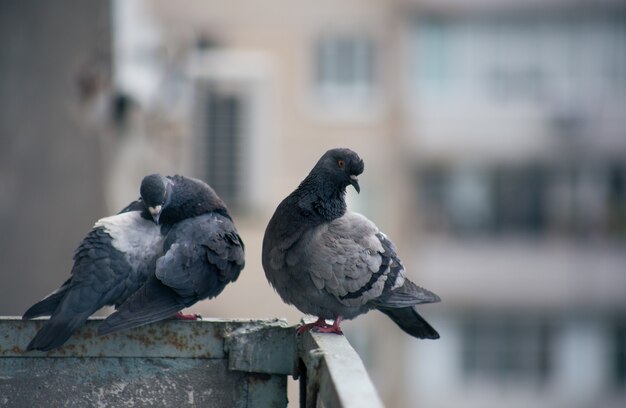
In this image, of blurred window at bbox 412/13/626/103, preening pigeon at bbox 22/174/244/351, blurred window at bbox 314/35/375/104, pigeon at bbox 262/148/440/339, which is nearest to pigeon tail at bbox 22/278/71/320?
preening pigeon at bbox 22/174/244/351

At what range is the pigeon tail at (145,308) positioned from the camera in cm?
521

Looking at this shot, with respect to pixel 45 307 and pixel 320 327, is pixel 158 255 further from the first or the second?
pixel 320 327

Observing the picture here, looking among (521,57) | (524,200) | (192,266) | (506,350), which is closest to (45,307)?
(192,266)

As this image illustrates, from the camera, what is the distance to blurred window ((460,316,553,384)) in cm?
2697

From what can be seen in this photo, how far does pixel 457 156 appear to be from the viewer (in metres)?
26.4

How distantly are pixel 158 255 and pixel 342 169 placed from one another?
1074 millimetres

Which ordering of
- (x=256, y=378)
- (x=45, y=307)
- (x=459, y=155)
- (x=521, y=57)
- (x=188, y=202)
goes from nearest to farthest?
(x=256, y=378), (x=45, y=307), (x=188, y=202), (x=521, y=57), (x=459, y=155)

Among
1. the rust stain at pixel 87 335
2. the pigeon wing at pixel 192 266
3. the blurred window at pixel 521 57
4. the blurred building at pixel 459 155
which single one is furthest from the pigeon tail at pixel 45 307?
the blurred window at pixel 521 57

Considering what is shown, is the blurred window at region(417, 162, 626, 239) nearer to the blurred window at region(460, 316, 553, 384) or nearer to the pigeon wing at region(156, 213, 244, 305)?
the blurred window at region(460, 316, 553, 384)

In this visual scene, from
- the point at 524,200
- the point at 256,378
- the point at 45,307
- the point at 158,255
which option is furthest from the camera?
the point at 524,200

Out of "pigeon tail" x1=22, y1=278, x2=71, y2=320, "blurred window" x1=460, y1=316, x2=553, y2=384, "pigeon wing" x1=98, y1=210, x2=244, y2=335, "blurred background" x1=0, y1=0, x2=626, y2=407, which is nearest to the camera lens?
"pigeon tail" x1=22, y1=278, x2=71, y2=320

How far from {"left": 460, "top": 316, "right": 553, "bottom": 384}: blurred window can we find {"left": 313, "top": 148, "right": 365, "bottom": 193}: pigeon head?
21083mm

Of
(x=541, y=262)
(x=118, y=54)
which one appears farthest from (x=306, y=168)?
(x=118, y=54)

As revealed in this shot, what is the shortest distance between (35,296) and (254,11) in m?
14.6
